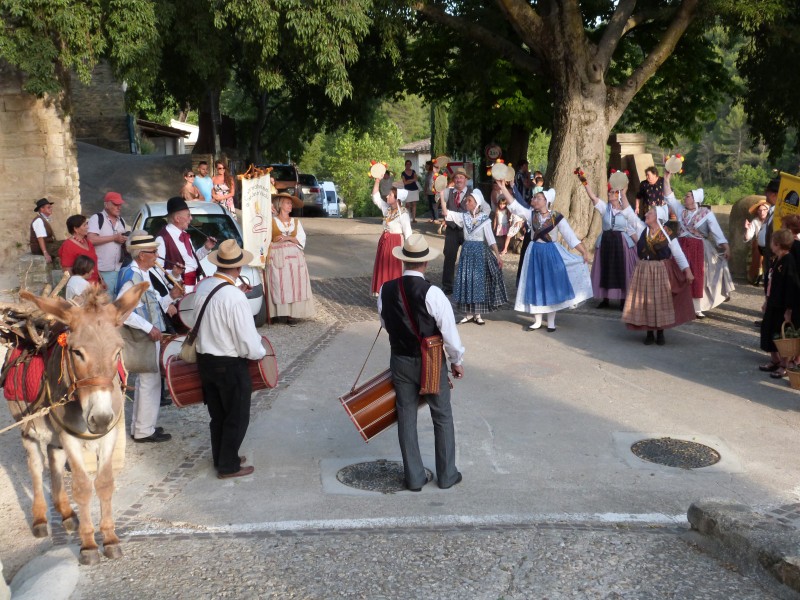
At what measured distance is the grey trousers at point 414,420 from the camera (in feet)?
21.9

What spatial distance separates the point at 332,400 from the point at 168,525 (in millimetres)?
3163

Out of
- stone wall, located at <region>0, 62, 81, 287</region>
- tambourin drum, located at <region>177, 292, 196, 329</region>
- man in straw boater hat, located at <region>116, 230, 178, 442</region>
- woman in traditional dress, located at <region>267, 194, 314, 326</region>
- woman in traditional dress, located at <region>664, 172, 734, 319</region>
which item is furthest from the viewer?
stone wall, located at <region>0, 62, 81, 287</region>

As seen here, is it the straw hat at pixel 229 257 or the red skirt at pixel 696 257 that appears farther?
the red skirt at pixel 696 257

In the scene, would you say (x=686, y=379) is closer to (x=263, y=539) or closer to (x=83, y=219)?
(x=263, y=539)

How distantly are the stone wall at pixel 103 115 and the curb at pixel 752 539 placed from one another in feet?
107

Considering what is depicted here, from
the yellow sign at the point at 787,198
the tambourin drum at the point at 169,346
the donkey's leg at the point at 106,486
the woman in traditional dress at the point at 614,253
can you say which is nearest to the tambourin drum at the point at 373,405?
the tambourin drum at the point at 169,346

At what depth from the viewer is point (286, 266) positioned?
12578 mm

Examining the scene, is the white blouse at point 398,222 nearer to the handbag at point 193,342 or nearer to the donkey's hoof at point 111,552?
the handbag at point 193,342

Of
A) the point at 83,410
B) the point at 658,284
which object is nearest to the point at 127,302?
the point at 83,410

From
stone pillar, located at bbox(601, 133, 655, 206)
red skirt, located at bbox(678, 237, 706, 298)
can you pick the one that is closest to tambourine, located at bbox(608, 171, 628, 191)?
red skirt, located at bbox(678, 237, 706, 298)

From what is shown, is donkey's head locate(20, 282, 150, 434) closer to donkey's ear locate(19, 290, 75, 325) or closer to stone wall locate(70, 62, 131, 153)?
donkey's ear locate(19, 290, 75, 325)

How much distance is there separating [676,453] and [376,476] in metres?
2.55

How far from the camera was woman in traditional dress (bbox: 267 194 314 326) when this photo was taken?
12523mm

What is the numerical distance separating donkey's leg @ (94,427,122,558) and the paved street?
0.15 m
